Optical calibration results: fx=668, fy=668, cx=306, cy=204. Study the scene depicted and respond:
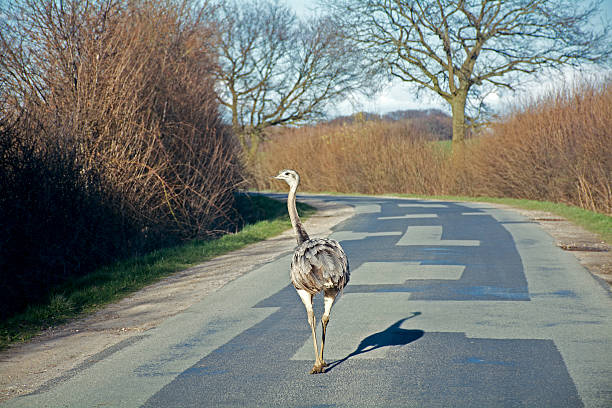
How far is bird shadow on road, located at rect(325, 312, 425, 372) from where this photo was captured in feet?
20.6

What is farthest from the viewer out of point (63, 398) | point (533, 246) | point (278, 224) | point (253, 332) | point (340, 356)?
point (278, 224)

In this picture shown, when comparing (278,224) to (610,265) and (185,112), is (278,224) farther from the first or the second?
(610,265)

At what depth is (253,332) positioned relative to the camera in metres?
7.00

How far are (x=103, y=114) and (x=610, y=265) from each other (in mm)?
9699

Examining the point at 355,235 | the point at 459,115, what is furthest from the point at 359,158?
the point at 355,235

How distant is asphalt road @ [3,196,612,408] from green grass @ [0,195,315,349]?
60.7 inches

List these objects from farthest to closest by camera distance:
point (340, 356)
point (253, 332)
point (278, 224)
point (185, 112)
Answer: point (278, 224) < point (185, 112) < point (253, 332) < point (340, 356)

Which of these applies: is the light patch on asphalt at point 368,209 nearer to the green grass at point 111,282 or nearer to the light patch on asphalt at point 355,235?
the green grass at point 111,282

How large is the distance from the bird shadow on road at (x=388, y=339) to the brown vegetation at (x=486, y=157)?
14.6 meters

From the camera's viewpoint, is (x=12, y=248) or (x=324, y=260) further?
(x=12, y=248)

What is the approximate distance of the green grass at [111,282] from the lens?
7930mm

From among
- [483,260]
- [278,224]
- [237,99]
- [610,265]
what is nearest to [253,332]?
[483,260]

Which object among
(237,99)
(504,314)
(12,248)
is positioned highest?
(237,99)

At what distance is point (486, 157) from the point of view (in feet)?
100
